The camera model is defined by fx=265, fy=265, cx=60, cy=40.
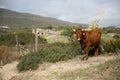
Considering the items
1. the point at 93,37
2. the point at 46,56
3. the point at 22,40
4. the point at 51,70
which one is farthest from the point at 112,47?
the point at 22,40

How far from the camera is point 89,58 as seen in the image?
1422 cm

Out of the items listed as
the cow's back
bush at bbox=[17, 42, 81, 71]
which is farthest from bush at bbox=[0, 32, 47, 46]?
the cow's back

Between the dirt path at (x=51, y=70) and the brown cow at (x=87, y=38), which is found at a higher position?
the brown cow at (x=87, y=38)

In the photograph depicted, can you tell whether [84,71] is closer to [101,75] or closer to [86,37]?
[101,75]

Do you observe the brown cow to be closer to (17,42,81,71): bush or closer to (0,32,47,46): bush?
(17,42,81,71): bush

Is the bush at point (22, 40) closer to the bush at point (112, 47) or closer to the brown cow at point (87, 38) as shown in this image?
the bush at point (112, 47)

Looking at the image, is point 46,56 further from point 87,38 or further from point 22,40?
point 22,40

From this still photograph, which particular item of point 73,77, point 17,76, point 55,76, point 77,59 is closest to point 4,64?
point 17,76

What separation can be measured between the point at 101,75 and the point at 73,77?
3.77ft

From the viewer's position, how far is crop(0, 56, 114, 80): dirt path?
12.0m

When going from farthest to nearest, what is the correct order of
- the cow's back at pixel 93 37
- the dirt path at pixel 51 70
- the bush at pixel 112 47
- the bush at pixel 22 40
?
the bush at pixel 22 40
the bush at pixel 112 47
the cow's back at pixel 93 37
the dirt path at pixel 51 70

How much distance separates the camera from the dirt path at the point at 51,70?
39.3 ft

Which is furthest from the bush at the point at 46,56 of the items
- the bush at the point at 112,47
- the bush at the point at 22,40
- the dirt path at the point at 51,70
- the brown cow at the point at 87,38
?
the bush at the point at 22,40

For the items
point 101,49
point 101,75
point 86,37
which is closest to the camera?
point 101,75
